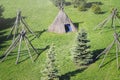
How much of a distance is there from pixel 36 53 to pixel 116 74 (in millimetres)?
11541

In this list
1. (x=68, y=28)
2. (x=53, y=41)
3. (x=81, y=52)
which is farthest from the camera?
(x=68, y=28)

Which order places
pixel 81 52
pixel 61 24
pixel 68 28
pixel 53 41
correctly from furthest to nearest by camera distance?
pixel 68 28 → pixel 61 24 → pixel 53 41 → pixel 81 52

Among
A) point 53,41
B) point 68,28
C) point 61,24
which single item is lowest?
point 53,41

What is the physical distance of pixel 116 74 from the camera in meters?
33.4

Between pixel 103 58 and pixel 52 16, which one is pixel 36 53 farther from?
pixel 52 16

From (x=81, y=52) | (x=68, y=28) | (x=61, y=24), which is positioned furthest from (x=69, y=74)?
(x=68, y=28)

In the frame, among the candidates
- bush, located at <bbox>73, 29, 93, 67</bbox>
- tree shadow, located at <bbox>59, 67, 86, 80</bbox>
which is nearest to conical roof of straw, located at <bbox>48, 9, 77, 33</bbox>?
bush, located at <bbox>73, 29, 93, 67</bbox>

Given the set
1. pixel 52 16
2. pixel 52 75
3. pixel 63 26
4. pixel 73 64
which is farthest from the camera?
pixel 52 16

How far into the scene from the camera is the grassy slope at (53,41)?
3387 cm

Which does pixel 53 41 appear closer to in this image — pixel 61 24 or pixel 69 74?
pixel 61 24

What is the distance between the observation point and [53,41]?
141 feet

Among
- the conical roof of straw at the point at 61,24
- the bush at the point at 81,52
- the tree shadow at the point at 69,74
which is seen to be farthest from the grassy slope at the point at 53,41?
the conical roof of straw at the point at 61,24

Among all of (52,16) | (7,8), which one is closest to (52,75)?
(52,16)

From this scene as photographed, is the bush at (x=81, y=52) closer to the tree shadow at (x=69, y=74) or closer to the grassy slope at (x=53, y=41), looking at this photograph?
the grassy slope at (x=53, y=41)
